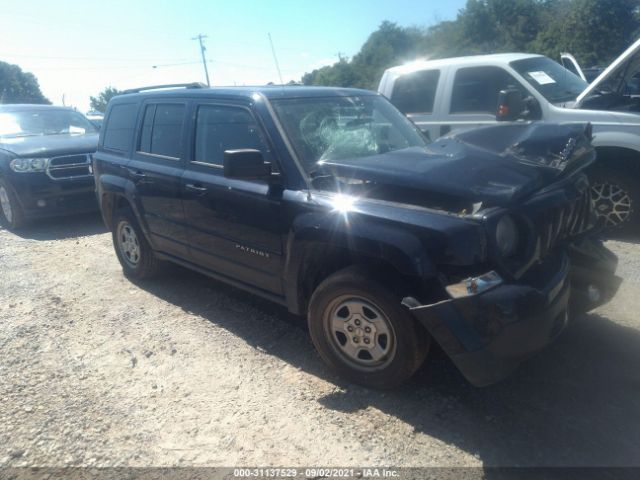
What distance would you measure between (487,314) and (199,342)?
2.30 metres

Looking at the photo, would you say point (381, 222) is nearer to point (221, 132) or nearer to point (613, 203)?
point (221, 132)

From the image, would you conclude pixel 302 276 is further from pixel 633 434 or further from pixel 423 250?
pixel 633 434

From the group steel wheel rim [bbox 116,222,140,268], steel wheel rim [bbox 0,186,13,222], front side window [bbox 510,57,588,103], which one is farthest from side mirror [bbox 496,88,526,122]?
steel wheel rim [bbox 0,186,13,222]

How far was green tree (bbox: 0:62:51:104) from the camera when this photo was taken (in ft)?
246

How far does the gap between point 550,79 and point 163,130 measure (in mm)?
4529

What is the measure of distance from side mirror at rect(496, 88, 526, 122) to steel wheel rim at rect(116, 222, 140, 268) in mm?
3923

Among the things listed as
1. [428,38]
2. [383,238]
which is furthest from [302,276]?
[428,38]

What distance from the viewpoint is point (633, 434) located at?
257 cm

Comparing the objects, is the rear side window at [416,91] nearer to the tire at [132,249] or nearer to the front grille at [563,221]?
the front grille at [563,221]

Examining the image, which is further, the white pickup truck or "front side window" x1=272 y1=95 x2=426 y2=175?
the white pickup truck

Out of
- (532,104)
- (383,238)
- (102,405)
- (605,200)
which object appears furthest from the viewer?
(532,104)

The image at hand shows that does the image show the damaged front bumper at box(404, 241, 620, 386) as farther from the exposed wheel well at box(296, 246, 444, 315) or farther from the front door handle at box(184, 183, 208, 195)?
the front door handle at box(184, 183, 208, 195)

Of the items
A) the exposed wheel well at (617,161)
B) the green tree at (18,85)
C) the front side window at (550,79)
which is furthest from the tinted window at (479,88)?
the green tree at (18,85)

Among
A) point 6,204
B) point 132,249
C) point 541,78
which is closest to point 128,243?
point 132,249
